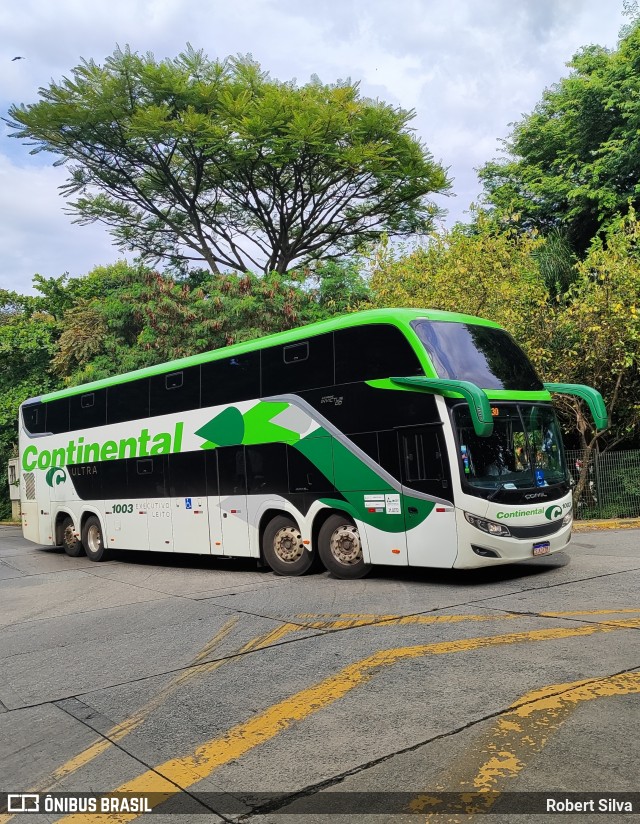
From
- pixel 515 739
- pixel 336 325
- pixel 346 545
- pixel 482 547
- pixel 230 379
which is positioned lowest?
pixel 515 739

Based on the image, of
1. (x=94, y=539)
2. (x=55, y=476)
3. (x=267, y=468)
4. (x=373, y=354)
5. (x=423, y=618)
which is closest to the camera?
(x=423, y=618)

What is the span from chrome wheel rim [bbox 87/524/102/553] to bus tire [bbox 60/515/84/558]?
0.69 meters

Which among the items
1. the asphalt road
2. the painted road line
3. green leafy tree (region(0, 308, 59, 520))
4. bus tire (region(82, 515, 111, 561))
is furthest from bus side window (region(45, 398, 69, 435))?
the painted road line

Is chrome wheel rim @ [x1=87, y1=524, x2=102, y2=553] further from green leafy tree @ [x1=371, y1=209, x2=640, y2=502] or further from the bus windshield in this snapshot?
the bus windshield

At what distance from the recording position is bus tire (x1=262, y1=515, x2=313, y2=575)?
Result: 12121 millimetres

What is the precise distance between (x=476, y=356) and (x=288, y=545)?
424 centimetres

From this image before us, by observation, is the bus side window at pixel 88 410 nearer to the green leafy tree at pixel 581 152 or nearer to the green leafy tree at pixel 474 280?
the green leafy tree at pixel 474 280

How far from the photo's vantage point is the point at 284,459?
1222 cm

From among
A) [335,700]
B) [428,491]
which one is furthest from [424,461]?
[335,700]

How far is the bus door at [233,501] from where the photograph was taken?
1302 centimetres

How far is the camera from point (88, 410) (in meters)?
17.2

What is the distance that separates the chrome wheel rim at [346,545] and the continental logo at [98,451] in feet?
13.9

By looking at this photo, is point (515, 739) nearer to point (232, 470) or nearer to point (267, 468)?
point (267, 468)

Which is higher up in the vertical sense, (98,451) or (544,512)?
(98,451)
